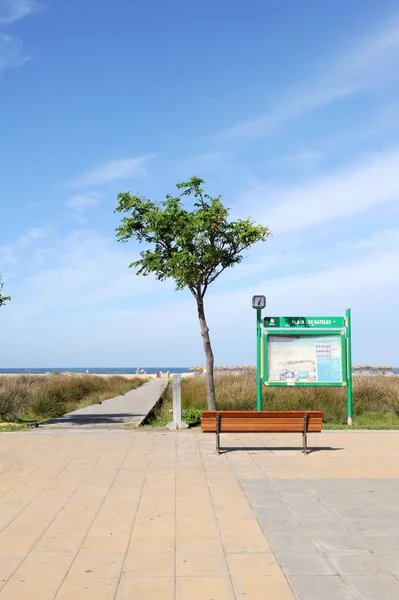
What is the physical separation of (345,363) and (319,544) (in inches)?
442

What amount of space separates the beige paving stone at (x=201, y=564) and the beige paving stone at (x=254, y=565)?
72 millimetres

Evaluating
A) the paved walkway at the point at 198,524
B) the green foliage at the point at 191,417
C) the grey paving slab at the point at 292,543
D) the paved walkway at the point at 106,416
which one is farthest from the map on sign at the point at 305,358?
the grey paving slab at the point at 292,543

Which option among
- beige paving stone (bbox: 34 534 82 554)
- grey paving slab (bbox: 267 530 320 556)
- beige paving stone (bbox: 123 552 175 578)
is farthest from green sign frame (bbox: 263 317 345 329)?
beige paving stone (bbox: 123 552 175 578)

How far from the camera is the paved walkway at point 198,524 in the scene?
15.5 feet

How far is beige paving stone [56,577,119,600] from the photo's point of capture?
14.7 feet

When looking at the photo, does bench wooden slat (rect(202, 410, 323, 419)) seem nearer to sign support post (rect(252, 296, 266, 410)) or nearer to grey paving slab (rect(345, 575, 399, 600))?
sign support post (rect(252, 296, 266, 410))

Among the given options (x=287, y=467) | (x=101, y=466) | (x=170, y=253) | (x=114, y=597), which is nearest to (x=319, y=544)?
(x=114, y=597)

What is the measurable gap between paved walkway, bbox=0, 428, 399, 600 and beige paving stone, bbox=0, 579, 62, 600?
0.05 feet

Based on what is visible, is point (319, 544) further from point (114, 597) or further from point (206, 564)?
point (114, 597)

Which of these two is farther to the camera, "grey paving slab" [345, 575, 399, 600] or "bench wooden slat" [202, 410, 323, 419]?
"bench wooden slat" [202, 410, 323, 419]

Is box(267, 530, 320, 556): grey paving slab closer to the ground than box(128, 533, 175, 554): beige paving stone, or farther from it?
farther from it

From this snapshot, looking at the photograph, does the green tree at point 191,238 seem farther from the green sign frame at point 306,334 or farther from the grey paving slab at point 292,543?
the grey paving slab at point 292,543

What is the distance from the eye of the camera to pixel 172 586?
4684mm

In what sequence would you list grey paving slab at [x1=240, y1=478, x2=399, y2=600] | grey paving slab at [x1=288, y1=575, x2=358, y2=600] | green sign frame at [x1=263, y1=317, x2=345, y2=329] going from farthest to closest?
green sign frame at [x1=263, y1=317, x2=345, y2=329]
grey paving slab at [x1=240, y1=478, x2=399, y2=600]
grey paving slab at [x1=288, y1=575, x2=358, y2=600]
